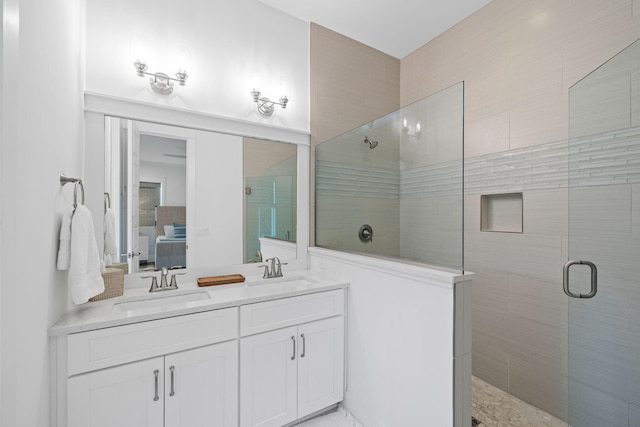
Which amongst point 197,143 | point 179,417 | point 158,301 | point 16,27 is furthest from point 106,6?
point 179,417

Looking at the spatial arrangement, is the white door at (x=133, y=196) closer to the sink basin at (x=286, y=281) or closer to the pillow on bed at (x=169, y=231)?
the pillow on bed at (x=169, y=231)

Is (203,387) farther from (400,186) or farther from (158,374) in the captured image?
(400,186)

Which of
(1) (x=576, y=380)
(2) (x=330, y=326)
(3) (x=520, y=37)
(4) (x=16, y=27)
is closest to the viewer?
(4) (x=16, y=27)

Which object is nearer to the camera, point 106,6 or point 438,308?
point 438,308

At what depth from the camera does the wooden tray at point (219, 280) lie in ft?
5.87

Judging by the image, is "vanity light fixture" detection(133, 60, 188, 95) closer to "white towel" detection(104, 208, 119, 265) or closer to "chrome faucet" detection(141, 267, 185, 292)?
"white towel" detection(104, 208, 119, 265)

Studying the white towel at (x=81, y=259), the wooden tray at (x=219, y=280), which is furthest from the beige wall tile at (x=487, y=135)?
the white towel at (x=81, y=259)

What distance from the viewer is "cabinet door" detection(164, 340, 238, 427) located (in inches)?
53.2

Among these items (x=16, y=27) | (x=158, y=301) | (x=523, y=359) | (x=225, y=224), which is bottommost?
(x=523, y=359)

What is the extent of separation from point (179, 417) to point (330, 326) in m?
0.91

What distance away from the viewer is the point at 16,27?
66 centimetres

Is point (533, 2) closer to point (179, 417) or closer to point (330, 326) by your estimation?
point (330, 326)

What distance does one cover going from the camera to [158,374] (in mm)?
1317

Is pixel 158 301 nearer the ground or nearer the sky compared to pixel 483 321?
nearer the sky
